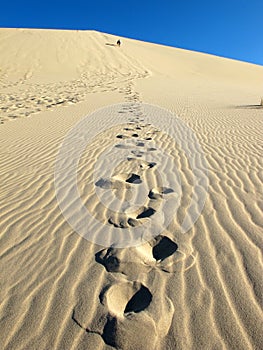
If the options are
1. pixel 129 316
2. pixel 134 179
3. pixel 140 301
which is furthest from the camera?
pixel 134 179

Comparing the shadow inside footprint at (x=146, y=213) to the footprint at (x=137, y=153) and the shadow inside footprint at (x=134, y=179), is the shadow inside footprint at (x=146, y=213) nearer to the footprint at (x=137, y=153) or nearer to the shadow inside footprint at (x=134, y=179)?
the shadow inside footprint at (x=134, y=179)

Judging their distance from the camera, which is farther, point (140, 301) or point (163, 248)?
point (163, 248)

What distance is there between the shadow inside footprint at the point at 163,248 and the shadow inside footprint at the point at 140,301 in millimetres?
460

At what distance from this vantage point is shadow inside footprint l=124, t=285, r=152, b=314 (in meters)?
2.15

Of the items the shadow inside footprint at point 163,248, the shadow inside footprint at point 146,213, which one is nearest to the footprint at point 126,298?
the shadow inside footprint at point 163,248

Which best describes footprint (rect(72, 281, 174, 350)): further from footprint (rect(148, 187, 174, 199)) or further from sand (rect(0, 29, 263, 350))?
footprint (rect(148, 187, 174, 199))

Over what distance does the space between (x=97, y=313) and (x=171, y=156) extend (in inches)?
157

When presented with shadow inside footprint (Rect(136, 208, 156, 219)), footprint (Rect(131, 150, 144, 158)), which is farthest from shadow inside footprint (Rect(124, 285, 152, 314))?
footprint (Rect(131, 150, 144, 158))

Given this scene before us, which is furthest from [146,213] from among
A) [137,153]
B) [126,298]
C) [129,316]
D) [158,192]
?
[137,153]

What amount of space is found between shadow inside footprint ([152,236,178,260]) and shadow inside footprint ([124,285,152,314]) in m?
0.46

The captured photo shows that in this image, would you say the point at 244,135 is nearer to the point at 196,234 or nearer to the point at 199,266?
the point at 196,234

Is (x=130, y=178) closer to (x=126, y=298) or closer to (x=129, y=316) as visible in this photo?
(x=126, y=298)

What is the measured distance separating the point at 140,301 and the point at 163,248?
0.73 metres

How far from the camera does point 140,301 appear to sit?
222cm
